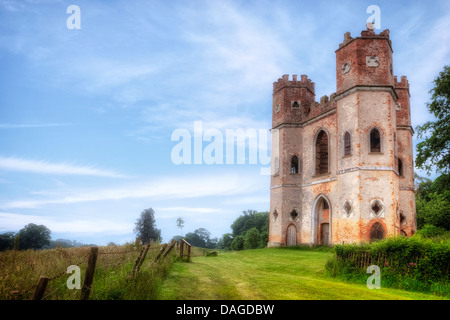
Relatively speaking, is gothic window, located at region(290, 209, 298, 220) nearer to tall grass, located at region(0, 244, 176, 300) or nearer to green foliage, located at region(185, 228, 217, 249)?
tall grass, located at region(0, 244, 176, 300)

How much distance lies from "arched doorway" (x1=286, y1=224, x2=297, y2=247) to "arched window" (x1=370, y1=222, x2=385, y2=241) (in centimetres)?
791

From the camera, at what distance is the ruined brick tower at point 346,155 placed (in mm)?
22406

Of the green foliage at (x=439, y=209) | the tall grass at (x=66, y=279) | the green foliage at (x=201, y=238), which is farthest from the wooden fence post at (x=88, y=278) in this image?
the green foliage at (x=201, y=238)

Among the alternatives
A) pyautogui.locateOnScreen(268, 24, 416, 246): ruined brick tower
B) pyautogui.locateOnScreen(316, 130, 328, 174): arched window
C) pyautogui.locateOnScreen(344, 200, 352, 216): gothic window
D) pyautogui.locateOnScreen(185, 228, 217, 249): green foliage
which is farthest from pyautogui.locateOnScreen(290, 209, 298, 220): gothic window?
pyautogui.locateOnScreen(185, 228, 217, 249): green foliage

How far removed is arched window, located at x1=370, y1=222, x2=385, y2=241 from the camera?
21641 mm

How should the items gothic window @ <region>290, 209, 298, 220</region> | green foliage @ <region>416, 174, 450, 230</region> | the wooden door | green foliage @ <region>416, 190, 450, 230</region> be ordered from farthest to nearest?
green foliage @ <region>416, 190, 450, 230</region>
gothic window @ <region>290, 209, 298, 220</region>
green foliage @ <region>416, 174, 450, 230</region>
the wooden door

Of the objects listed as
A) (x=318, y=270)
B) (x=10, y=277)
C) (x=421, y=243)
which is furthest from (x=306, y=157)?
(x=10, y=277)

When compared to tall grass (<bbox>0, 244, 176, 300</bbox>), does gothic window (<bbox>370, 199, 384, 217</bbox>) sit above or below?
above

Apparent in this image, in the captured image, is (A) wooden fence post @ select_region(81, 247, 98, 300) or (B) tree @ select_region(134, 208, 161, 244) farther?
(B) tree @ select_region(134, 208, 161, 244)

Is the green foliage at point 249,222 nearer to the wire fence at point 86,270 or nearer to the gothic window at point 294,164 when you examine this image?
the gothic window at point 294,164

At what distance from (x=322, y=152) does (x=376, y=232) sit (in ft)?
31.0

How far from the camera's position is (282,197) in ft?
95.8

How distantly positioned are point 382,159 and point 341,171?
2.80 metres
